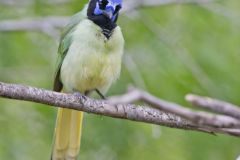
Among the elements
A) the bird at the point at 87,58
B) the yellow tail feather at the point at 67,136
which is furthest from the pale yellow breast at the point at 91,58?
the yellow tail feather at the point at 67,136

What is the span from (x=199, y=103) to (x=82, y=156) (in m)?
3.90

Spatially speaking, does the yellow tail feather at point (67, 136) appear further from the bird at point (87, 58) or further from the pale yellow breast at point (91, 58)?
the pale yellow breast at point (91, 58)

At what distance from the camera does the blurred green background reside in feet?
14.5

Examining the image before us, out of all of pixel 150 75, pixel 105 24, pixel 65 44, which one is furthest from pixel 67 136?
pixel 150 75

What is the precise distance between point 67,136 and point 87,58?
1.68 ft

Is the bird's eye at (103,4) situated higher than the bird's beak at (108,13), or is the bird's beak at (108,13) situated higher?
the bird's eye at (103,4)

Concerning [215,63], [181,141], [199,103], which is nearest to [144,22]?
[215,63]

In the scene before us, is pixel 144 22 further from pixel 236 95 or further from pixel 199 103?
pixel 199 103

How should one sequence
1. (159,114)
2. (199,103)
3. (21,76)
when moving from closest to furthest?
(199,103) → (159,114) → (21,76)

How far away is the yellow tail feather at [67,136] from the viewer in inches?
131

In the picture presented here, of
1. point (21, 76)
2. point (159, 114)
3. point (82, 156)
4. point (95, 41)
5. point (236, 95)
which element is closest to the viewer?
point (159, 114)

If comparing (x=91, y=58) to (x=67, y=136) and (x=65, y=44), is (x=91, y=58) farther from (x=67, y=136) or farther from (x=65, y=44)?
(x=67, y=136)

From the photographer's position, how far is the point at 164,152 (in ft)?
14.2

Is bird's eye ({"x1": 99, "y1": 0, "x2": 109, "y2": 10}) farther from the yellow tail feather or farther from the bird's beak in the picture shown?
the yellow tail feather
